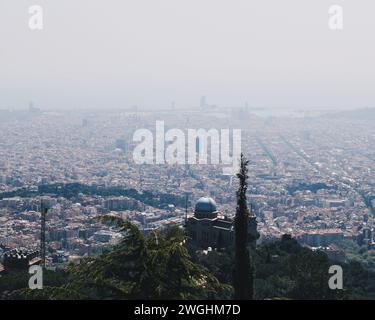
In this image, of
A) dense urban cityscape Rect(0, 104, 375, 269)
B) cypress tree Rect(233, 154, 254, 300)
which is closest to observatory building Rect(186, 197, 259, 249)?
dense urban cityscape Rect(0, 104, 375, 269)

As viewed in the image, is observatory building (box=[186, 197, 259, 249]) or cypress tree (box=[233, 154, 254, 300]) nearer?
cypress tree (box=[233, 154, 254, 300])

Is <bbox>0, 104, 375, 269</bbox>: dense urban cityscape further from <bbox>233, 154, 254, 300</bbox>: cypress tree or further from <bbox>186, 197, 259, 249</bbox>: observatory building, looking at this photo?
<bbox>233, 154, 254, 300</bbox>: cypress tree

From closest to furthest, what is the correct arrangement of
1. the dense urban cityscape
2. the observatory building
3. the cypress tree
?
the cypress tree → the observatory building → the dense urban cityscape

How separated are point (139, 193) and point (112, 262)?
36613 millimetres

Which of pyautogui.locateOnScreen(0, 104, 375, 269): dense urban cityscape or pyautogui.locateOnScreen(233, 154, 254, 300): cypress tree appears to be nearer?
pyautogui.locateOnScreen(233, 154, 254, 300): cypress tree

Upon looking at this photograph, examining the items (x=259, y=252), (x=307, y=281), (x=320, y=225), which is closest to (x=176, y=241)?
(x=307, y=281)

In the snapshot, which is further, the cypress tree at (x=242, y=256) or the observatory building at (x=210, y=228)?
the observatory building at (x=210, y=228)

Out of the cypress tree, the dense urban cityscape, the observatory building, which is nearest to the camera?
the cypress tree

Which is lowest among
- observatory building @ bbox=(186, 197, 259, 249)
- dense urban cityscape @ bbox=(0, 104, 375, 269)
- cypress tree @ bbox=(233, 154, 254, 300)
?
dense urban cityscape @ bbox=(0, 104, 375, 269)

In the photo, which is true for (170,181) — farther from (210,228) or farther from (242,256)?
(242,256)

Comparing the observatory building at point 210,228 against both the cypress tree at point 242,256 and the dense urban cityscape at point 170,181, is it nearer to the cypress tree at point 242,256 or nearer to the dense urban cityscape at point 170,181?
the dense urban cityscape at point 170,181

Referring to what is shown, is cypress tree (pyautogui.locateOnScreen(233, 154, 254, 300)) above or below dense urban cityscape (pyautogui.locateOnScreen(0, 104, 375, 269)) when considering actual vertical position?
above

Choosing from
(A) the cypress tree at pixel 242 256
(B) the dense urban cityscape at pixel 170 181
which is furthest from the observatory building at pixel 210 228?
(A) the cypress tree at pixel 242 256

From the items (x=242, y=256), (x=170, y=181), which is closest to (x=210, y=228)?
(x=242, y=256)
